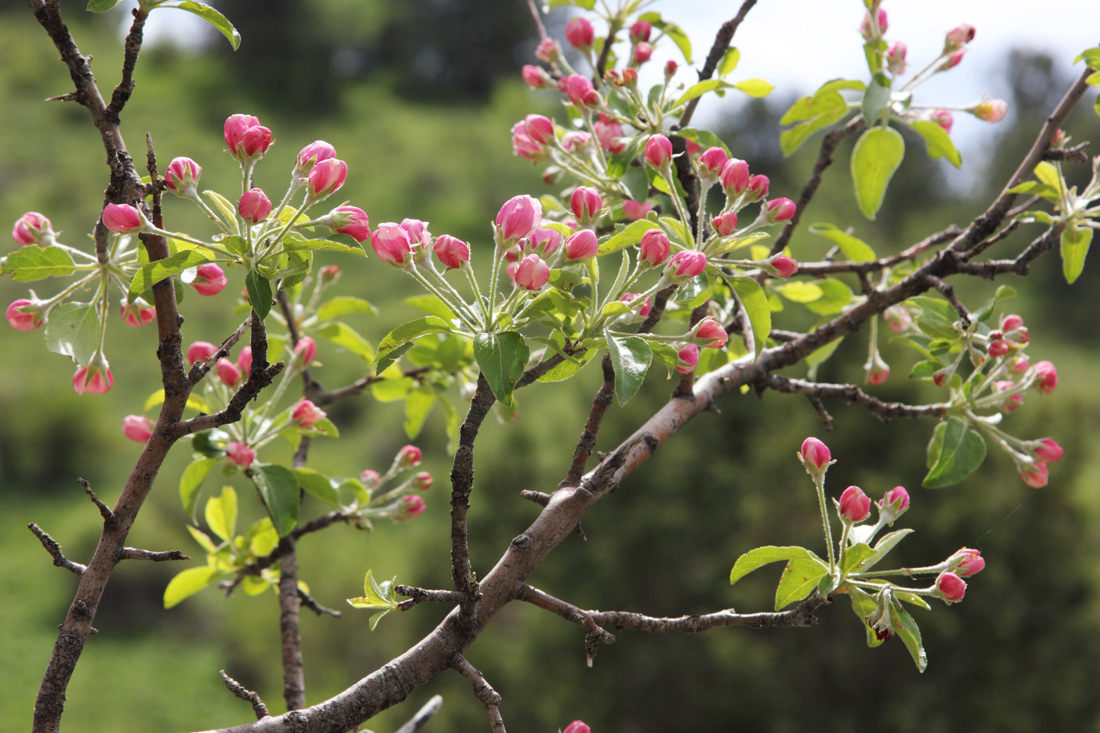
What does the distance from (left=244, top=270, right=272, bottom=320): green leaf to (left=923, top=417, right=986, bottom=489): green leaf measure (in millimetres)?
647

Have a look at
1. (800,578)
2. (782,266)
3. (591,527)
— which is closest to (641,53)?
(782,266)

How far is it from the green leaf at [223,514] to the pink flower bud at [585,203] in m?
0.61

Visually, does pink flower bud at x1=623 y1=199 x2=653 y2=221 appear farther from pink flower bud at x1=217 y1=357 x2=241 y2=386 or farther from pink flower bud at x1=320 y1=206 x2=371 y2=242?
pink flower bud at x1=217 y1=357 x2=241 y2=386

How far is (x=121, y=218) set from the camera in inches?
20.5

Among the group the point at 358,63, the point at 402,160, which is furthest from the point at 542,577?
the point at 358,63

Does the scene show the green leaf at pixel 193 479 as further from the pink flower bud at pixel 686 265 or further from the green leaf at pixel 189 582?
the pink flower bud at pixel 686 265

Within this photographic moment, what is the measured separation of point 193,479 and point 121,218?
1.41 feet

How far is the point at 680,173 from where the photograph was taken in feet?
2.80

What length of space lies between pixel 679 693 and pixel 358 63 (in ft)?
74.8

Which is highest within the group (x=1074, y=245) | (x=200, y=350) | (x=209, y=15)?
(x=209, y=15)

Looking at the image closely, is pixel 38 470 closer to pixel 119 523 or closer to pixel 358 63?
pixel 119 523

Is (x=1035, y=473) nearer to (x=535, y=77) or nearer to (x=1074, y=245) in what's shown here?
(x=1074, y=245)

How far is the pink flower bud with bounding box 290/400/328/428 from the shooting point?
86cm

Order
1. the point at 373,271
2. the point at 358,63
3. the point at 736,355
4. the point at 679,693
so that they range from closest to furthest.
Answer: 1. the point at 736,355
2. the point at 679,693
3. the point at 373,271
4. the point at 358,63
